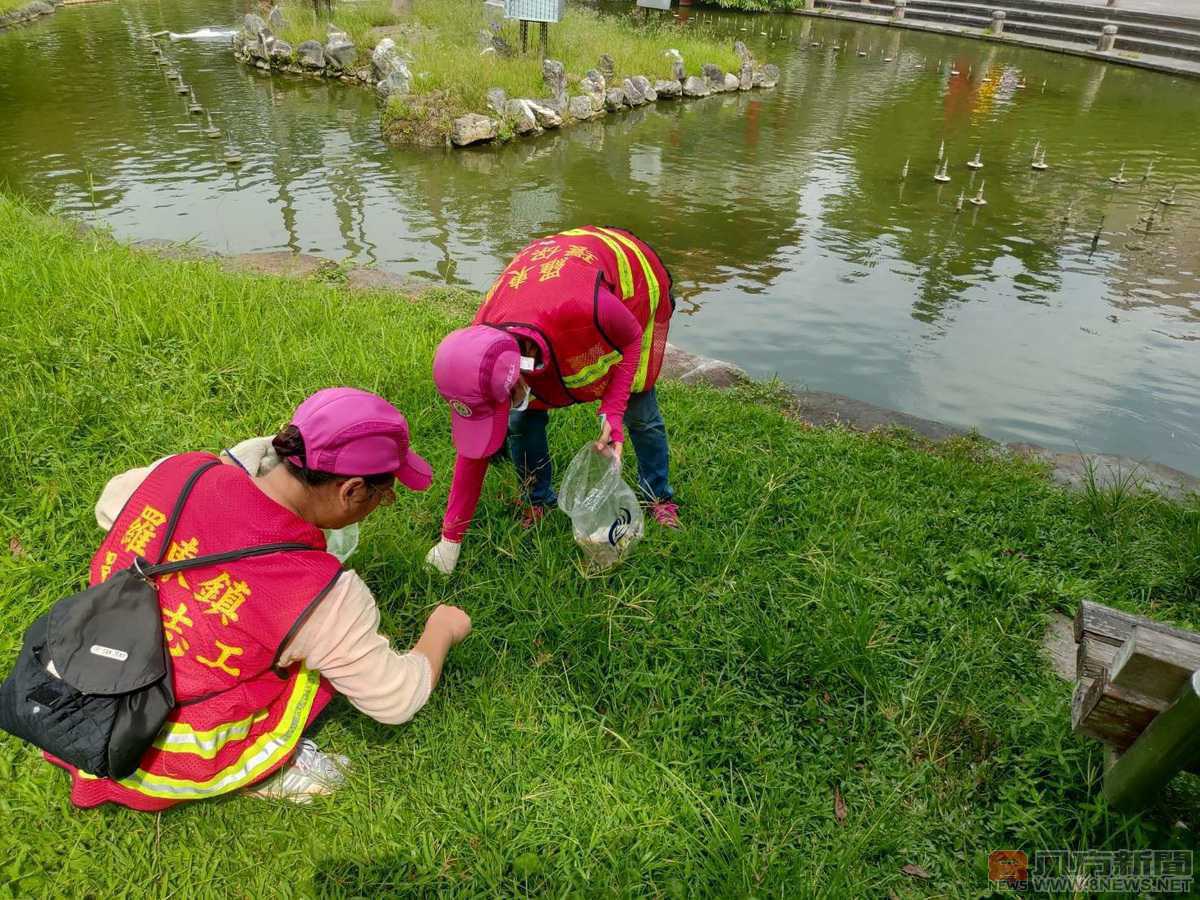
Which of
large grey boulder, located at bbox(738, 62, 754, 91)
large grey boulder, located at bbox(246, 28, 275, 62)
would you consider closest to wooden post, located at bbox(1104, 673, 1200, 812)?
large grey boulder, located at bbox(738, 62, 754, 91)

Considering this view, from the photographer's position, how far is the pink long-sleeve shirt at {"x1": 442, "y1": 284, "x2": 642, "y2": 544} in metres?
2.45

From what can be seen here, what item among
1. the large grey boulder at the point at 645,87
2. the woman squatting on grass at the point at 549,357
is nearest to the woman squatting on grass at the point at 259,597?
the woman squatting on grass at the point at 549,357

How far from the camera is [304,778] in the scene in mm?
1964

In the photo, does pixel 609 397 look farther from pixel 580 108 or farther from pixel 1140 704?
pixel 580 108

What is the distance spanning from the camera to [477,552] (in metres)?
2.70

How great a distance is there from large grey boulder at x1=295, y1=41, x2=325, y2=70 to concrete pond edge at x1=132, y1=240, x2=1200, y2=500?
989 centimetres

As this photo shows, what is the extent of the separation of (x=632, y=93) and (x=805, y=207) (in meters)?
5.66

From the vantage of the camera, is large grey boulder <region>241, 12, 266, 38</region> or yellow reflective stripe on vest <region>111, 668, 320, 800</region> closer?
yellow reflective stripe on vest <region>111, 668, 320, 800</region>

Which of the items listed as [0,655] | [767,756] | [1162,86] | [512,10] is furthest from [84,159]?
[1162,86]

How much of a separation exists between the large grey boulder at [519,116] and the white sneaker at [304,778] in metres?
10.5

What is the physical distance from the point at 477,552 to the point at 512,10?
11661 millimetres

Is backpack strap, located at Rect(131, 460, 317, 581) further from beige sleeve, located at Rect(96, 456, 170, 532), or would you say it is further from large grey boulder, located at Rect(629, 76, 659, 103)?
large grey boulder, located at Rect(629, 76, 659, 103)

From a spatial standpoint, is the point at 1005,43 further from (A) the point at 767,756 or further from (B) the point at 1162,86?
(A) the point at 767,756

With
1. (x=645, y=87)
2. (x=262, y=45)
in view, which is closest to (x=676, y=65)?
(x=645, y=87)
